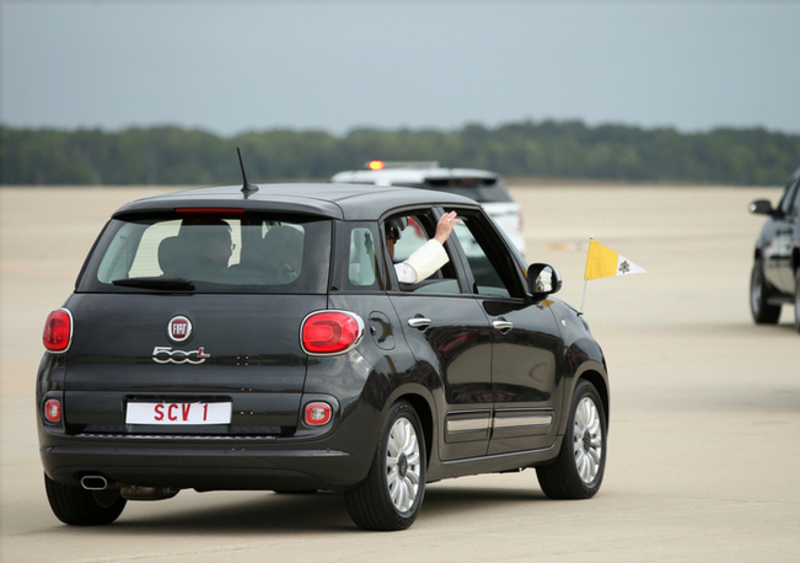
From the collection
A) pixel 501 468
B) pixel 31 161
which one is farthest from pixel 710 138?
pixel 501 468

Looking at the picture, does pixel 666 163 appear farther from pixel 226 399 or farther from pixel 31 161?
pixel 226 399

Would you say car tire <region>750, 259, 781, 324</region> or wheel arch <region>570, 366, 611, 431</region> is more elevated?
wheel arch <region>570, 366, 611, 431</region>

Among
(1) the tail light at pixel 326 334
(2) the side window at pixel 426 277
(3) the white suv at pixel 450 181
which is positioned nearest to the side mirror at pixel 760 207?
(3) the white suv at pixel 450 181

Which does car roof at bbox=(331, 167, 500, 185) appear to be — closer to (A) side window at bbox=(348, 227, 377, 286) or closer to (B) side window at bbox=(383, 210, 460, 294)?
(B) side window at bbox=(383, 210, 460, 294)

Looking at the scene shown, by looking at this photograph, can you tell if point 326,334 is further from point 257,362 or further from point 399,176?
point 399,176

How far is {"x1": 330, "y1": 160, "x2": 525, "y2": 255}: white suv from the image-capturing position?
25.1m

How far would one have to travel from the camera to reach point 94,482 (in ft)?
26.0

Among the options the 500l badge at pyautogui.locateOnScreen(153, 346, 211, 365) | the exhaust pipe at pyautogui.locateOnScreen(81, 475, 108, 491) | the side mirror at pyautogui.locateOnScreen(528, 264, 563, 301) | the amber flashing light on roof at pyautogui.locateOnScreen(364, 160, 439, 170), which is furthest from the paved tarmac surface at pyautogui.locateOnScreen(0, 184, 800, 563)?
the amber flashing light on roof at pyautogui.locateOnScreen(364, 160, 439, 170)

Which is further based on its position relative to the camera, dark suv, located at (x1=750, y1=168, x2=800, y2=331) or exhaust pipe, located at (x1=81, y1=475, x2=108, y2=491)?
dark suv, located at (x1=750, y1=168, x2=800, y2=331)

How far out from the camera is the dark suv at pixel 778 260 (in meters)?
20.7

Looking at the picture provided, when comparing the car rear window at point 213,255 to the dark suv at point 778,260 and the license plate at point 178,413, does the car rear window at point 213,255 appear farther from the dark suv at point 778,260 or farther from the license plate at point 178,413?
the dark suv at point 778,260

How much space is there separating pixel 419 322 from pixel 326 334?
0.70 metres

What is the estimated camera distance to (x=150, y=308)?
7.85 metres

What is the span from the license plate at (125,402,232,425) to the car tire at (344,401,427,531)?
0.71 meters
